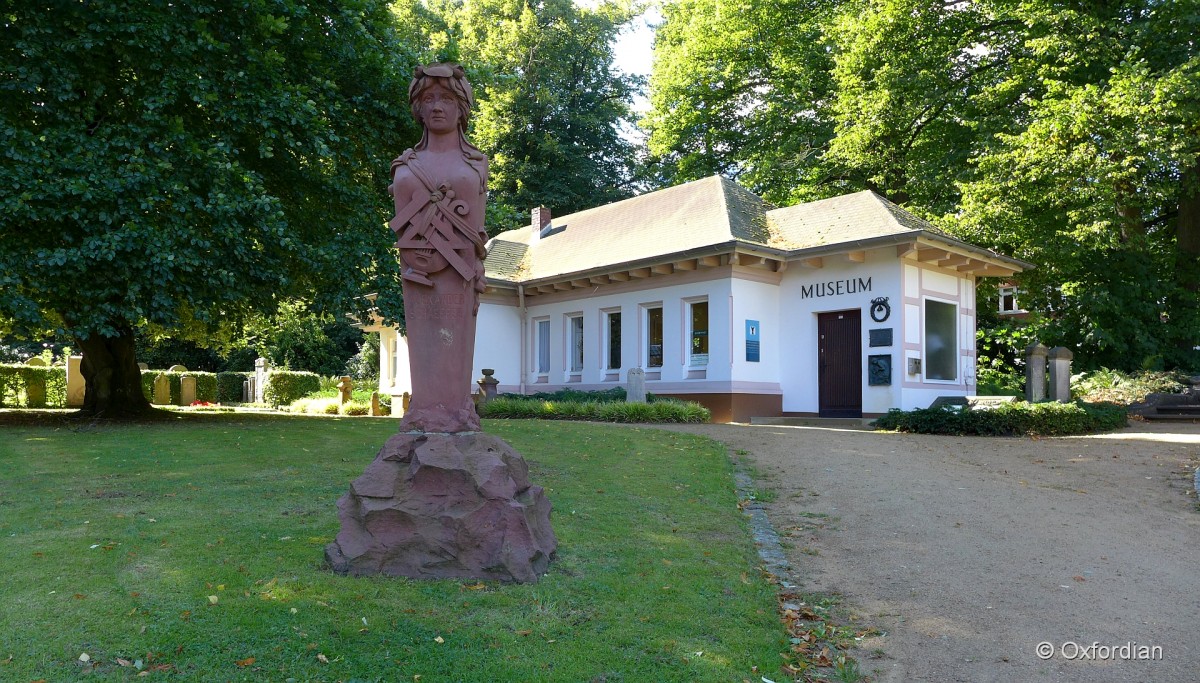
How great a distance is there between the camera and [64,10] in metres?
12.7

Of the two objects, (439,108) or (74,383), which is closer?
(439,108)

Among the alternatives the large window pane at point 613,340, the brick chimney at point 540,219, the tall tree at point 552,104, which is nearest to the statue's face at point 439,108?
the large window pane at point 613,340

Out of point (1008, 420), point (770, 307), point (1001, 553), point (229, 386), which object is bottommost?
point (1001, 553)

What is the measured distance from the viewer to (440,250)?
21.0ft

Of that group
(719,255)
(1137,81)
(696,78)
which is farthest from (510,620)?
(696,78)

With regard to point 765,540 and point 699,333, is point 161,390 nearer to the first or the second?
point 699,333

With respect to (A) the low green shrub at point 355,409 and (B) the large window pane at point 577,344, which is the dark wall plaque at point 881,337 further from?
(A) the low green shrub at point 355,409

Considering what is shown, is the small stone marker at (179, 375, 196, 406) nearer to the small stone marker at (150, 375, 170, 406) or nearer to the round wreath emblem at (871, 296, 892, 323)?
the small stone marker at (150, 375, 170, 406)

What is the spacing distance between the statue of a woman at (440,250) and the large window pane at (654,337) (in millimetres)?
15648

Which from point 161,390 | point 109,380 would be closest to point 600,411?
point 109,380

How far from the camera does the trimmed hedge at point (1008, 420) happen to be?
1584 centimetres

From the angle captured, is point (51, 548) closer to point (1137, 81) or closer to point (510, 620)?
point (510, 620)

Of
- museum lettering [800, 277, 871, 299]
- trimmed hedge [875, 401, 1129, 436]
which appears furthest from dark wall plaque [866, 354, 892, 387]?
trimmed hedge [875, 401, 1129, 436]

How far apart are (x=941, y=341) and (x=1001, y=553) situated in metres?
13.5
